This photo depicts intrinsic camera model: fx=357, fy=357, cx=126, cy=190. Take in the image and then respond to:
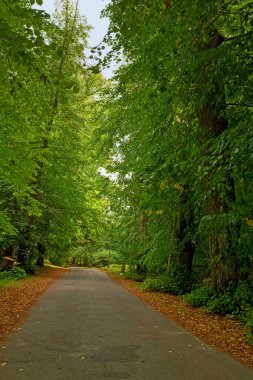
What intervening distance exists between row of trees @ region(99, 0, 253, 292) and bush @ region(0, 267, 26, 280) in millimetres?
7396

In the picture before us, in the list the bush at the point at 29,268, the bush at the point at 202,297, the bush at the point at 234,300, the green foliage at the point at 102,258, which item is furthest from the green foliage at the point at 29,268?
the green foliage at the point at 102,258

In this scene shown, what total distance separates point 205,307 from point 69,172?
46.7 feet

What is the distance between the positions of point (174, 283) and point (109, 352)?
31.5 ft

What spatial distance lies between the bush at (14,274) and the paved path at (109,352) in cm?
919

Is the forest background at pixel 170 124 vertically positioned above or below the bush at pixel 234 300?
above

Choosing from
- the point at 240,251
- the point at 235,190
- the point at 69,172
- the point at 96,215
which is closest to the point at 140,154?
the point at 235,190

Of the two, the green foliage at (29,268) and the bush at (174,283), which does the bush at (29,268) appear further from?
the bush at (174,283)

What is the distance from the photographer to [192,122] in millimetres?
10547

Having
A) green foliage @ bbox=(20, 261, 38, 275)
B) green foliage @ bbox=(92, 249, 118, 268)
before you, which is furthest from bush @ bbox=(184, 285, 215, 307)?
green foliage @ bbox=(92, 249, 118, 268)

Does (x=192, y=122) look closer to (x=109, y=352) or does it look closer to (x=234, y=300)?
(x=234, y=300)

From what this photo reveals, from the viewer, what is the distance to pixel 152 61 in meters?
9.07

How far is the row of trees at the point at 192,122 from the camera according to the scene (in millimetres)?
6488

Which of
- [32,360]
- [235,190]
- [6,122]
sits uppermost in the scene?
[6,122]

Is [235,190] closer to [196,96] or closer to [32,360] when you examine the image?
[196,96]
